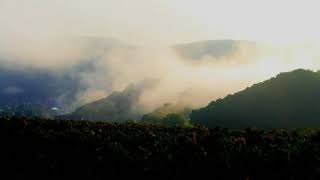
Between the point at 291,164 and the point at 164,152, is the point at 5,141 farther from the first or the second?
the point at 291,164

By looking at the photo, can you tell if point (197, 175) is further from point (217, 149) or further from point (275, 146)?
point (275, 146)

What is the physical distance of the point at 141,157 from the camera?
16.7m

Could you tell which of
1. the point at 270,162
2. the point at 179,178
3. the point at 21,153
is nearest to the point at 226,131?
the point at 270,162

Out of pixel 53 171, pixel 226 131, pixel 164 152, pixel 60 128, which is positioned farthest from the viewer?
pixel 226 131

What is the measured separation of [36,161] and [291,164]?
25.3 ft

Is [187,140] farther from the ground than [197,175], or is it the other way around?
[187,140]

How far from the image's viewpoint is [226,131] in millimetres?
24250

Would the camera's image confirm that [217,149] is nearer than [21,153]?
No

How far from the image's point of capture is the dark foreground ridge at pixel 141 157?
52.8 ft

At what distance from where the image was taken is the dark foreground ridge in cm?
1609

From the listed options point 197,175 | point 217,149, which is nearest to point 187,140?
point 217,149

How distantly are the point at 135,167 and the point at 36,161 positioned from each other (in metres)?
2.84

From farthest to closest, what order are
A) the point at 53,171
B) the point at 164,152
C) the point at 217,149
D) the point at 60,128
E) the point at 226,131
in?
1. the point at 226,131
2. the point at 60,128
3. the point at 217,149
4. the point at 164,152
5. the point at 53,171

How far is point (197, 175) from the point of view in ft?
54.7
